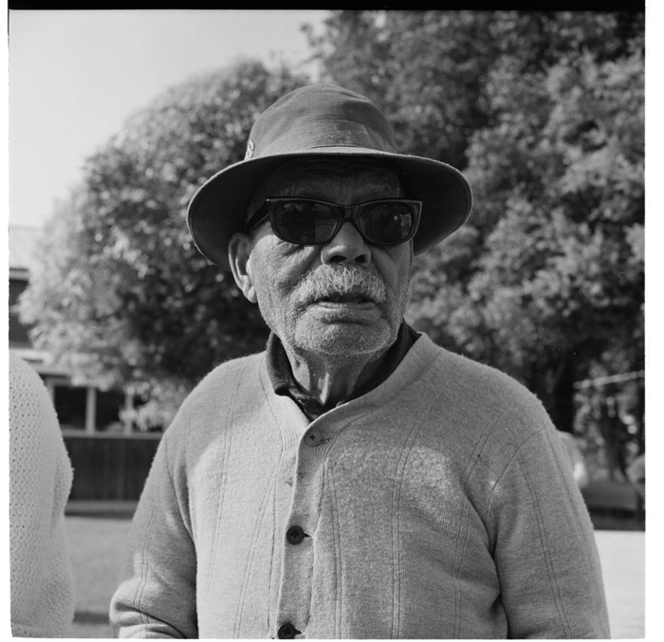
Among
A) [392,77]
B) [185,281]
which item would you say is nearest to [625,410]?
[392,77]

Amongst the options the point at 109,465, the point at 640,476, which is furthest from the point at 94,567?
the point at 640,476

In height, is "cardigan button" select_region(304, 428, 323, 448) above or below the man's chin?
below

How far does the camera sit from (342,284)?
1.72m

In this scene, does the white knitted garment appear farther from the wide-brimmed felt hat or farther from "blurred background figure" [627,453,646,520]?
"blurred background figure" [627,453,646,520]

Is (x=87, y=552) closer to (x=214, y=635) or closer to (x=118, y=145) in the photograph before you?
(x=118, y=145)

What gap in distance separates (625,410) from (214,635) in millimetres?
8566

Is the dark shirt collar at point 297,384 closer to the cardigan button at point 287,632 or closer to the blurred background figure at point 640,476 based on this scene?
the cardigan button at point 287,632

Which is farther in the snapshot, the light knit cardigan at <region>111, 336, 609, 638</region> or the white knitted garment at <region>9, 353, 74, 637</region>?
the white knitted garment at <region>9, 353, 74, 637</region>

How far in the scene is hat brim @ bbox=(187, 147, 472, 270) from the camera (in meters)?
1.84

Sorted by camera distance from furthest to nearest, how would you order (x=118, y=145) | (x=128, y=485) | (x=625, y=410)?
(x=625, y=410) → (x=128, y=485) → (x=118, y=145)

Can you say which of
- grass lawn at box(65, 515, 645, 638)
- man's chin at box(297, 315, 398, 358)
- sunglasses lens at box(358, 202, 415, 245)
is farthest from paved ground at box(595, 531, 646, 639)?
sunglasses lens at box(358, 202, 415, 245)

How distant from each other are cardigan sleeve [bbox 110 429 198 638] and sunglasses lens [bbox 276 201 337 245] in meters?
0.60

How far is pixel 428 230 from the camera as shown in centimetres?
210

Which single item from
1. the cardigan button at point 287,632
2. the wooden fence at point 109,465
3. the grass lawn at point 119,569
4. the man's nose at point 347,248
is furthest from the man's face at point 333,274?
the wooden fence at point 109,465
